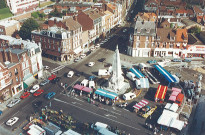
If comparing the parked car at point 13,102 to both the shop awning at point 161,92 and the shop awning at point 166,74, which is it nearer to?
the shop awning at point 161,92

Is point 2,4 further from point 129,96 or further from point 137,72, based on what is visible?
point 129,96

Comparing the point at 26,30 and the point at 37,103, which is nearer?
the point at 37,103

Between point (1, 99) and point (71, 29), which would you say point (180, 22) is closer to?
point (71, 29)

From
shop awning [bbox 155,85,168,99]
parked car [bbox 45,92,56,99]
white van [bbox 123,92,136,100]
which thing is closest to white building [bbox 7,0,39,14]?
parked car [bbox 45,92,56,99]

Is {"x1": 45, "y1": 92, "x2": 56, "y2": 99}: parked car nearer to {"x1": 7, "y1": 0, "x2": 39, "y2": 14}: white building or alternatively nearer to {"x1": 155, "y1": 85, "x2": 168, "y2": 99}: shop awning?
{"x1": 155, "y1": 85, "x2": 168, "y2": 99}: shop awning

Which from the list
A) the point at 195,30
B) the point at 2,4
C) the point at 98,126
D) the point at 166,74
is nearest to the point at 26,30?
the point at 166,74

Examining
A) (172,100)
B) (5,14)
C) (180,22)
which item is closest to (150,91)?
(172,100)

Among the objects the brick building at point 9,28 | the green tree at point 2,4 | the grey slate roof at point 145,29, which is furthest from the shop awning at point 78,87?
the green tree at point 2,4

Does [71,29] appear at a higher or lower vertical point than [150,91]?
higher
